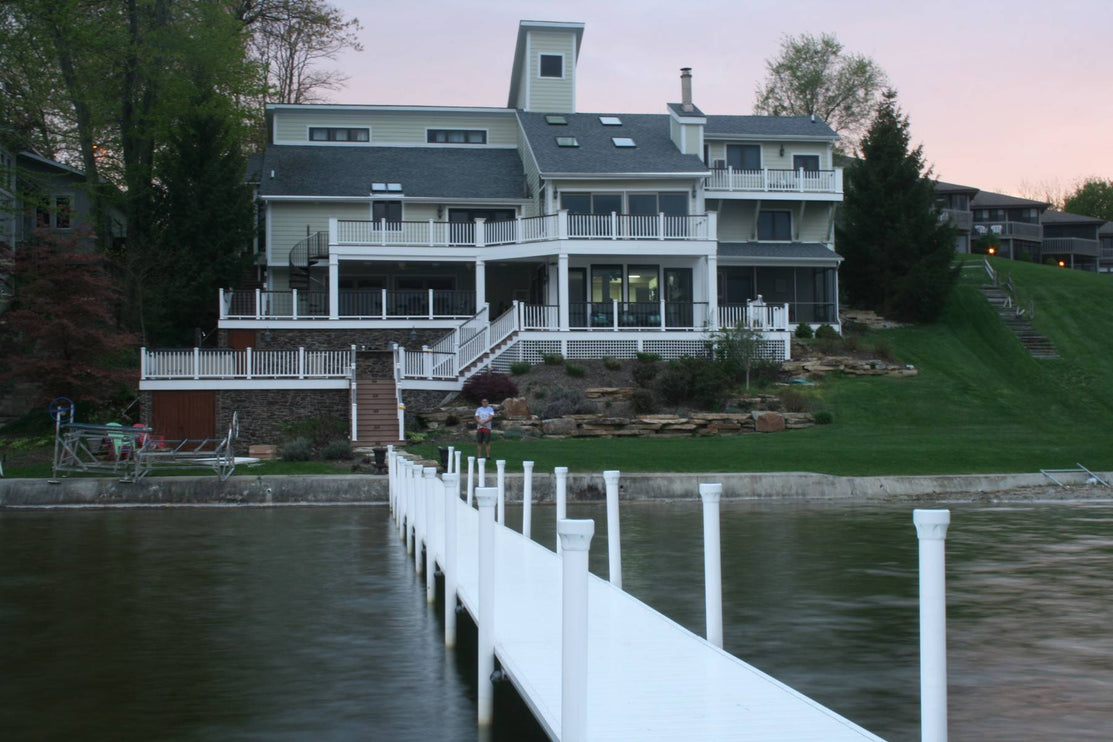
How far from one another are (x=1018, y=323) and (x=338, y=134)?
29.6 m

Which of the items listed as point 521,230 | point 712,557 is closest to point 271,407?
point 521,230

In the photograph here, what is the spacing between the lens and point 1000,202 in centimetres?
9375

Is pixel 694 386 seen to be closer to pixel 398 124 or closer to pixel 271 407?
pixel 271 407

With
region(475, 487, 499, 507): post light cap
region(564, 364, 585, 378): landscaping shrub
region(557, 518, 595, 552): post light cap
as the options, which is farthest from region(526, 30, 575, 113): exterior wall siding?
region(557, 518, 595, 552): post light cap

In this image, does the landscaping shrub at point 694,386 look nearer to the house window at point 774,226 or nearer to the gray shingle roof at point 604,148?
the gray shingle roof at point 604,148

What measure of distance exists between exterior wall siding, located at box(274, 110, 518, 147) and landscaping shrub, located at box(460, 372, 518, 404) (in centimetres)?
1864

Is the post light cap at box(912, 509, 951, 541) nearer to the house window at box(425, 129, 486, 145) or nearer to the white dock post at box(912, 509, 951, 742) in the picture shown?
A: the white dock post at box(912, 509, 951, 742)

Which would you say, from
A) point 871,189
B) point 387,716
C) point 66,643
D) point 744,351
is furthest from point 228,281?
point 387,716

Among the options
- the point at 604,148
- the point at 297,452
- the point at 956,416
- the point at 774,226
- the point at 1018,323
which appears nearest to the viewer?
the point at 297,452

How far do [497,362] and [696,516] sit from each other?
1839 centimetres

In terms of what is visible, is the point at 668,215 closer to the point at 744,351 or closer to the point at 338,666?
the point at 744,351

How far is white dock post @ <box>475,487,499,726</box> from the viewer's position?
807 cm

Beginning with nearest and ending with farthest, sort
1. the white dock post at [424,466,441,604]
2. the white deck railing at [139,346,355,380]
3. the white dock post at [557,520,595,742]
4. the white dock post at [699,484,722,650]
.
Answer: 1. the white dock post at [557,520,595,742]
2. the white dock post at [699,484,722,650]
3. the white dock post at [424,466,441,604]
4. the white deck railing at [139,346,355,380]

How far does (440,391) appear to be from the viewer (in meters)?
37.1
